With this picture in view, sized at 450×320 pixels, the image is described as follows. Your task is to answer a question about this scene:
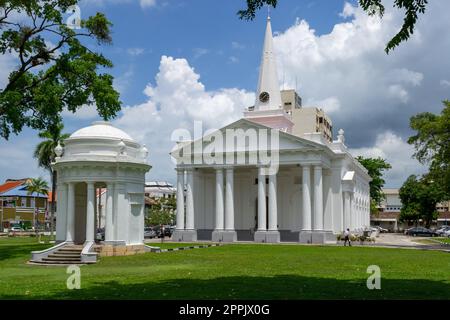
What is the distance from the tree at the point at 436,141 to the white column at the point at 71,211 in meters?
24.2

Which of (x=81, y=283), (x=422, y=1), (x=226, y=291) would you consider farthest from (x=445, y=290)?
(x=81, y=283)

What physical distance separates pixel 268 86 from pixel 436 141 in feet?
60.1

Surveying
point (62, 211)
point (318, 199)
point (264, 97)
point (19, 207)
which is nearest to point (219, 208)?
point (318, 199)

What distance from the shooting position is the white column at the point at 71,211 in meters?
27.5

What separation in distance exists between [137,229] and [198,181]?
2274 cm

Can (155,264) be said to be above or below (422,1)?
below

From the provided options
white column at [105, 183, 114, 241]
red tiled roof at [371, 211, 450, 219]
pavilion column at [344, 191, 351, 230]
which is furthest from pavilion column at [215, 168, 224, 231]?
red tiled roof at [371, 211, 450, 219]

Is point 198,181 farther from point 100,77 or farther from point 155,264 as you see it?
point 155,264

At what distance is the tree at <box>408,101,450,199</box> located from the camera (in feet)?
123

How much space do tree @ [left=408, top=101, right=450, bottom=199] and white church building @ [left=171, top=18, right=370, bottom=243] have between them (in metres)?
7.98

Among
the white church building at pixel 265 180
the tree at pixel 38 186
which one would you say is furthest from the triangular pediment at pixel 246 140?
the tree at pixel 38 186

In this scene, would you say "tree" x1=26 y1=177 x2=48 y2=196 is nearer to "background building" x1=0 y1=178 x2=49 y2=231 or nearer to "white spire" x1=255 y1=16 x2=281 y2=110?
"background building" x1=0 y1=178 x2=49 y2=231

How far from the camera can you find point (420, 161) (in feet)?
128
